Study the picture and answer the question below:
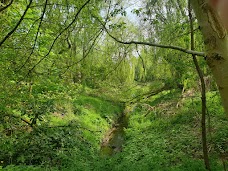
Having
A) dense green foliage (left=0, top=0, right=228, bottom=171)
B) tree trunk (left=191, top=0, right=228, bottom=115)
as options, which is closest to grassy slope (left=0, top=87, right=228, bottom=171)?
dense green foliage (left=0, top=0, right=228, bottom=171)

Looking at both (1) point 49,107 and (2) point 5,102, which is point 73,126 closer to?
(1) point 49,107

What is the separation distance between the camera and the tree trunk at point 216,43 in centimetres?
80

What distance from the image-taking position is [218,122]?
7.89 meters

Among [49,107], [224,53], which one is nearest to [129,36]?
[49,107]

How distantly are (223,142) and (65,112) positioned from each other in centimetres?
602

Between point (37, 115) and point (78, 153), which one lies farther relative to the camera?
point (78, 153)

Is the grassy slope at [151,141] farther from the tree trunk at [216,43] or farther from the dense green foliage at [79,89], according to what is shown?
the tree trunk at [216,43]

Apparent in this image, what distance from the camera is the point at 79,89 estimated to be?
758 centimetres

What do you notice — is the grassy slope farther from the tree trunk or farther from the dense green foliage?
the tree trunk

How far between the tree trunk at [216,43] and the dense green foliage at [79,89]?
2.13 meters

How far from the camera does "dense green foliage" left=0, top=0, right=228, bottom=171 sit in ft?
13.3

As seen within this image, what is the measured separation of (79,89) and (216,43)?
6864mm

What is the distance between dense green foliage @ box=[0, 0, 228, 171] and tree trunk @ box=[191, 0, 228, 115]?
6.99 feet

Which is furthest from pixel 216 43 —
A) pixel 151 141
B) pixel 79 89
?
pixel 151 141
